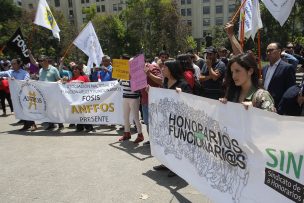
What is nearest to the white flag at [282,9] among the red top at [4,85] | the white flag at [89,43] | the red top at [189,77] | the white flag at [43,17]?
the red top at [189,77]

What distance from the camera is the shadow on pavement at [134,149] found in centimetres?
634

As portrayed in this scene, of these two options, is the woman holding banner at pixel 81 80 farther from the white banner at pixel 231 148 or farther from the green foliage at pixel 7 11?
the green foliage at pixel 7 11

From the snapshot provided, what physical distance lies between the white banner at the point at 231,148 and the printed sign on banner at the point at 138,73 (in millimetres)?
1042

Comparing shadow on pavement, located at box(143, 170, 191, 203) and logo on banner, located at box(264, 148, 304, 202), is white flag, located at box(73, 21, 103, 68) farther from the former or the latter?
logo on banner, located at box(264, 148, 304, 202)

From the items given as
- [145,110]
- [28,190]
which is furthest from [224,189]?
[145,110]

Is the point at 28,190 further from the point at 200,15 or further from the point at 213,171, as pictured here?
the point at 200,15

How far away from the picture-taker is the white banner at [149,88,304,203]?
8.55 feet

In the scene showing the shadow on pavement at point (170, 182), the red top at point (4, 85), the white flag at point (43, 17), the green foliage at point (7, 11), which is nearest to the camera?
the shadow on pavement at point (170, 182)

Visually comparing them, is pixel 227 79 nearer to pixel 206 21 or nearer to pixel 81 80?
pixel 81 80

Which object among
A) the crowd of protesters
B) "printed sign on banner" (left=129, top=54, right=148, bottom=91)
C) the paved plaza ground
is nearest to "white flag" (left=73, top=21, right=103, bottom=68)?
the crowd of protesters

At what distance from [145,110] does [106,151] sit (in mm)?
1091

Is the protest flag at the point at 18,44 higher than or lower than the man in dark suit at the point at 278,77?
higher

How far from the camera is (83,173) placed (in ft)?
18.0

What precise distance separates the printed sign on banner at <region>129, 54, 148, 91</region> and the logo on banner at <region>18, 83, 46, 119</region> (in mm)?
3390
